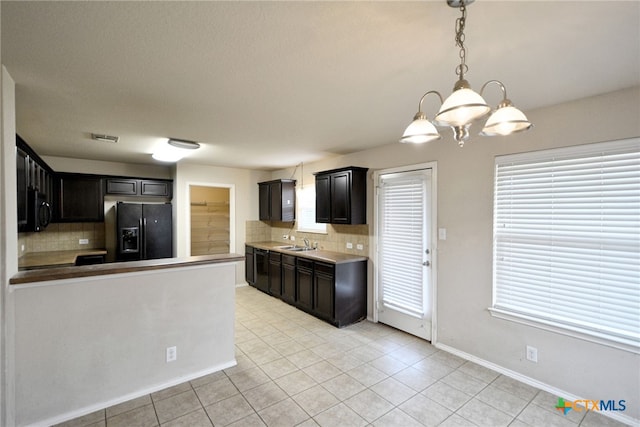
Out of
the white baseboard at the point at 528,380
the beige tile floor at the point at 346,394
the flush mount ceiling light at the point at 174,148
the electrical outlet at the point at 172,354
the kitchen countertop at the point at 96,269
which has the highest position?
the flush mount ceiling light at the point at 174,148

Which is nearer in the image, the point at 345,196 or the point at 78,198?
the point at 345,196

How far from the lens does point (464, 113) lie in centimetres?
124

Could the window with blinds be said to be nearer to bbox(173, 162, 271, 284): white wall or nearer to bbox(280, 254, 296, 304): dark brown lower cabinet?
bbox(280, 254, 296, 304): dark brown lower cabinet

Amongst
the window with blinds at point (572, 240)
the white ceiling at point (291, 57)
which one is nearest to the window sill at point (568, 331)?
the window with blinds at point (572, 240)

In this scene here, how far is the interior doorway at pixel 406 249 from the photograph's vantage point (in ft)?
11.4

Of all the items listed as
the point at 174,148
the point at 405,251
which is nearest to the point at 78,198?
the point at 174,148

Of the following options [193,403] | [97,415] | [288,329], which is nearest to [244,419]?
[193,403]

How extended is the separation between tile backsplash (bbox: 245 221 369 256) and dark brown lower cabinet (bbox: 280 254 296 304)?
0.63 meters

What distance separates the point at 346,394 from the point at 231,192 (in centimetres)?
454

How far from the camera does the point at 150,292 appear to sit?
100 inches

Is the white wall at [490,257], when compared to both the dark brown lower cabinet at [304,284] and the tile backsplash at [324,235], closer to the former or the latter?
the tile backsplash at [324,235]

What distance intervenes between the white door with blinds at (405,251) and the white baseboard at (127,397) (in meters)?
2.08

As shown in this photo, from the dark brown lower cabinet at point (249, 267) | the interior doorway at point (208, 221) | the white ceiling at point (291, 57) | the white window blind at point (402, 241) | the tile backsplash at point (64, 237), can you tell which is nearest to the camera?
the white ceiling at point (291, 57)

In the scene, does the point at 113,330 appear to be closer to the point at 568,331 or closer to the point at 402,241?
the point at 402,241
